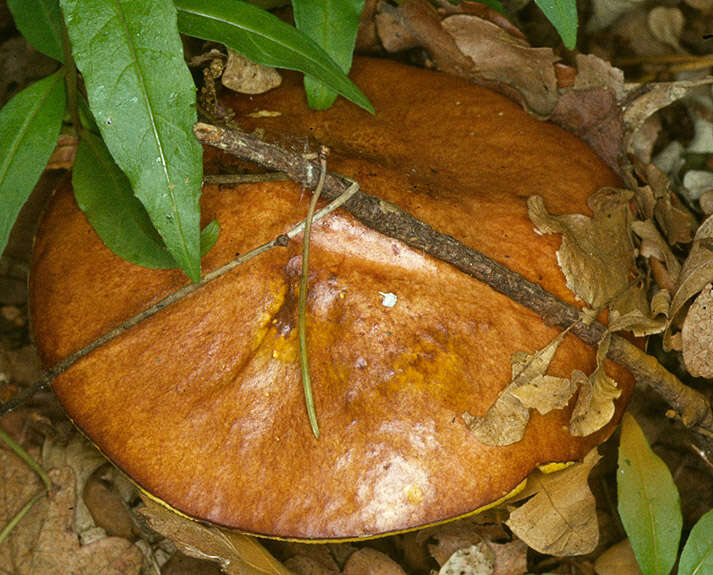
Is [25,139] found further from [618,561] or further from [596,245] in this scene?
[618,561]

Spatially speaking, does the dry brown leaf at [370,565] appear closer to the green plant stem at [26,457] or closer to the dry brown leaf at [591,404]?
the dry brown leaf at [591,404]

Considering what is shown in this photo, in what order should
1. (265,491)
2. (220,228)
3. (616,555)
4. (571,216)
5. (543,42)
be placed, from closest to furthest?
(265,491) → (220,228) → (571,216) → (616,555) → (543,42)

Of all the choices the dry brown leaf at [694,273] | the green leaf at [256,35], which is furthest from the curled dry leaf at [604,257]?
the green leaf at [256,35]

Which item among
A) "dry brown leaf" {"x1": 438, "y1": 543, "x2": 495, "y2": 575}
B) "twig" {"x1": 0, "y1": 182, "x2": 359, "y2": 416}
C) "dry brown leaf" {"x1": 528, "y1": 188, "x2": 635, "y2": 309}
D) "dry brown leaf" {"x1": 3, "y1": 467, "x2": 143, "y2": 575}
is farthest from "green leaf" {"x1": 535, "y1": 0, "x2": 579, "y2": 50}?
"dry brown leaf" {"x1": 3, "y1": 467, "x2": 143, "y2": 575}

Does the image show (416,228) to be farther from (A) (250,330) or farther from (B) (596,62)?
(B) (596,62)

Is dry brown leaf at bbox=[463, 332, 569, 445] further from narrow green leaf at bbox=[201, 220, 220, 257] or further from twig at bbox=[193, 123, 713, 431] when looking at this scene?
narrow green leaf at bbox=[201, 220, 220, 257]

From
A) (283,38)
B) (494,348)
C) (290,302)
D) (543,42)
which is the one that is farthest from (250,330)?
(543,42)
